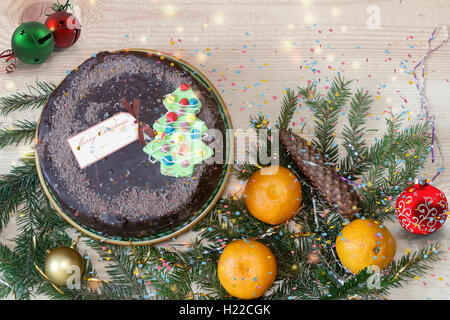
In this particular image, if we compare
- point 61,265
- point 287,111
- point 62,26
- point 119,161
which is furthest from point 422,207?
point 62,26

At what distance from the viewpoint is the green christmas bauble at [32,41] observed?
100 centimetres

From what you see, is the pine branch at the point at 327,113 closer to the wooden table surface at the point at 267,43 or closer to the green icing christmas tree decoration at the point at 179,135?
the wooden table surface at the point at 267,43

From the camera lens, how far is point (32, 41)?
1.01 metres

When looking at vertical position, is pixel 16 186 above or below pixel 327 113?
below

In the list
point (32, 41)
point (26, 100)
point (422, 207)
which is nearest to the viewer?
point (422, 207)

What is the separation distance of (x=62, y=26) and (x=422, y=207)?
90 cm

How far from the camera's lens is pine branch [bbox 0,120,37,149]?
1081 millimetres

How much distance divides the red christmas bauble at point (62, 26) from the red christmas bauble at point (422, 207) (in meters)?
0.84

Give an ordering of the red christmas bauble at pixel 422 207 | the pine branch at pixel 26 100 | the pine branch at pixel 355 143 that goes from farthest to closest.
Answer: the pine branch at pixel 26 100
the pine branch at pixel 355 143
the red christmas bauble at pixel 422 207

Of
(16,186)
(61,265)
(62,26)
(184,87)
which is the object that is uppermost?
(62,26)

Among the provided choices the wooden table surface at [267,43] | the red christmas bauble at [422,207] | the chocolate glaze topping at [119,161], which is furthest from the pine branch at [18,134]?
the red christmas bauble at [422,207]

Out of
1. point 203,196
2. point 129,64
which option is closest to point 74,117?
point 129,64

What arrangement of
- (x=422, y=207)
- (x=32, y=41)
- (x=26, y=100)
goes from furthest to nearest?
(x=26, y=100), (x=32, y=41), (x=422, y=207)

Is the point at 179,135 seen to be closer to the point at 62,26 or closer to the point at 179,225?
the point at 179,225
